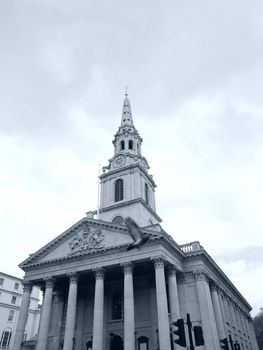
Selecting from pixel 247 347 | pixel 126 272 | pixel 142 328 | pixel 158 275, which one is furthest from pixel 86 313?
pixel 247 347

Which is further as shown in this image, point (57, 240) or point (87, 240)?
point (57, 240)

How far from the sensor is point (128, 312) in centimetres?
2684

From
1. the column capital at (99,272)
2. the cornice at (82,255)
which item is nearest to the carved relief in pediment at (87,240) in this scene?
the cornice at (82,255)

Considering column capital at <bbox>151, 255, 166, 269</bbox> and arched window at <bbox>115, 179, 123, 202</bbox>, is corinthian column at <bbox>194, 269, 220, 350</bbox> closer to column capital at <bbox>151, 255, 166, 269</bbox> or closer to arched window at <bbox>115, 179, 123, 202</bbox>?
column capital at <bbox>151, 255, 166, 269</bbox>

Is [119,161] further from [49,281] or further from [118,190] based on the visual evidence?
[49,281]

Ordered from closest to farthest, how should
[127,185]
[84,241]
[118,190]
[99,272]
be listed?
[99,272] < [84,241] < [127,185] < [118,190]

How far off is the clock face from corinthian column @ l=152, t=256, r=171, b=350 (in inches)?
849

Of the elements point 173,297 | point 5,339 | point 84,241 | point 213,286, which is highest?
point 84,241

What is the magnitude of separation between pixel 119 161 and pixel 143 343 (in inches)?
1013

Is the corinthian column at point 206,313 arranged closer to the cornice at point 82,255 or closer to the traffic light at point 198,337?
the cornice at point 82,255

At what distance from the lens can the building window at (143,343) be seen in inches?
1194

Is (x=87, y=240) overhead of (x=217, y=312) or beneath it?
overhead

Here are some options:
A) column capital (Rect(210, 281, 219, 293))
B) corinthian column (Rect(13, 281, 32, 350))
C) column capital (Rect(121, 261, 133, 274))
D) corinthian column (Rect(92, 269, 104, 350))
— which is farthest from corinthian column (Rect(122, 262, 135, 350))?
corinthian column (Rect(13, 281, 32, 350))

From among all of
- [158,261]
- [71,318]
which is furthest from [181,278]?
[71,318]
